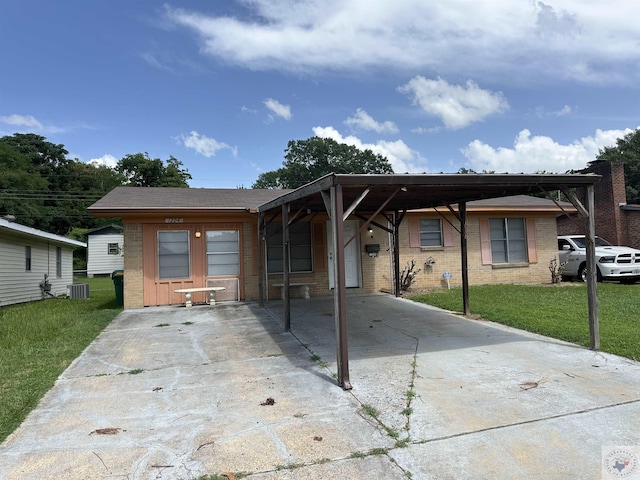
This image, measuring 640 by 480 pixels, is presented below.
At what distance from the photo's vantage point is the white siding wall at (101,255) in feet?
95.5

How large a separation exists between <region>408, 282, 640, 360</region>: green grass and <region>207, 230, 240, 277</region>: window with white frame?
498 cm

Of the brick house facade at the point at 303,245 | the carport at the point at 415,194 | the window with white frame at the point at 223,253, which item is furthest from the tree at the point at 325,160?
the carport at the point at 415,194

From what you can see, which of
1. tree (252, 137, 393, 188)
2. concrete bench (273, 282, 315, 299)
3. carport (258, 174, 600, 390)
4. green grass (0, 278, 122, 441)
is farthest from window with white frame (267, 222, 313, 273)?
tree (252, 137, 393, 188)

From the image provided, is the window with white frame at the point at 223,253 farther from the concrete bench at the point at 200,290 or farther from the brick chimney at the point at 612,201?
the brick chimney at the point at 612,201

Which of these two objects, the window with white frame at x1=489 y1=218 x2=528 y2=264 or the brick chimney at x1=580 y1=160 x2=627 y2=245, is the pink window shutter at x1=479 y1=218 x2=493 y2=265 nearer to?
the window with white frame at x1=489 y1=218 x2=528 y2=264

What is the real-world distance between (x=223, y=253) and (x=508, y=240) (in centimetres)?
928

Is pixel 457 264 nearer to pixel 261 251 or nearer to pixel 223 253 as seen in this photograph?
pixel 261 251

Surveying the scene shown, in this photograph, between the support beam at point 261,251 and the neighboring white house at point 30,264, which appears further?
the neighboring white house at point 30,264

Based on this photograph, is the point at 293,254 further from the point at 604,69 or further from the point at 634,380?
the point at 604,69

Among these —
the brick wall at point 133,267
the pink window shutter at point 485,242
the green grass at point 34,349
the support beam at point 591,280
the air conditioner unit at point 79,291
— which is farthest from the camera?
the air conditioner unit at point 79,291

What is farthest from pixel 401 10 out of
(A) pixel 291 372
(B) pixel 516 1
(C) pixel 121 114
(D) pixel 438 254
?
(C) pixel 121 114

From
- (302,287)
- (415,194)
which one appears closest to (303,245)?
(302,287)

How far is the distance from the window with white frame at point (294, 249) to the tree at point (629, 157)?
38.5 meters

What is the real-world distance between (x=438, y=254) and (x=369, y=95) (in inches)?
470
